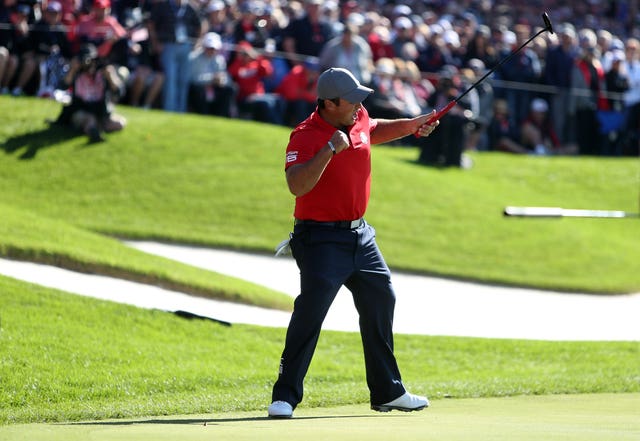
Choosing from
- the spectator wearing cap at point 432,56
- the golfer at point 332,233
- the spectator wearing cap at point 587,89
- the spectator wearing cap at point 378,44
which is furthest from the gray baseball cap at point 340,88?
the spectator wearing cap at point 587,89

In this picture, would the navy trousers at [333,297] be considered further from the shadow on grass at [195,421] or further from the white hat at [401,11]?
the white hat at [401,11]

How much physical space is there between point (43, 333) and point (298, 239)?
3.54m

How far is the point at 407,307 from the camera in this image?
606 inches

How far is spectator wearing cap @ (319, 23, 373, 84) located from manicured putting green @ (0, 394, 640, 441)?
13299 millimetres

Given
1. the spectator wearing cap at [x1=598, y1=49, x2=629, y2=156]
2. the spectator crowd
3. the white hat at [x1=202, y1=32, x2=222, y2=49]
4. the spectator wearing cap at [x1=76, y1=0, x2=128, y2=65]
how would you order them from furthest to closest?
1. the spectator wearing cap at [x1=598, y1=49, x2=629, y2=156]
2. the white hat at [x1=202, y1=32, x2=222, y2=49]
3. the spectator crowd
4. the spectator wearing cap at [x1=76, y1=0, x2=128, y2=65]

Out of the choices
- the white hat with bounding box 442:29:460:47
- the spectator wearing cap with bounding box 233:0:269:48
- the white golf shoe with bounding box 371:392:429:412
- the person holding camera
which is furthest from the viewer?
the white hat with bounding box 442:29:460:47

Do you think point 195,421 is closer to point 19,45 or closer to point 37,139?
point 37,139

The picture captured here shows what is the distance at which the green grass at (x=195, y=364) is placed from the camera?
870cm

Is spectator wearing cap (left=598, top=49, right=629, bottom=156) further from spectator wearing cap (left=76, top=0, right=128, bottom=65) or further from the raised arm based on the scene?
the raised arm

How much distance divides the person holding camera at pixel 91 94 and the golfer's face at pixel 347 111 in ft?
40.8

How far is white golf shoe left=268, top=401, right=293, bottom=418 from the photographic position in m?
7.44

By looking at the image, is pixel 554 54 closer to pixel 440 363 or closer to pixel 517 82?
pixel 517 82

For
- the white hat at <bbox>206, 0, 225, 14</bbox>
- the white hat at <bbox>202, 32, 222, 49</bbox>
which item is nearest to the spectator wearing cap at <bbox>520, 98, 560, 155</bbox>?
the white hat at <bbox>206, 0, 225, 14</bbox>

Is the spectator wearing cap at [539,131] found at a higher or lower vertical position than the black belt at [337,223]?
lower
